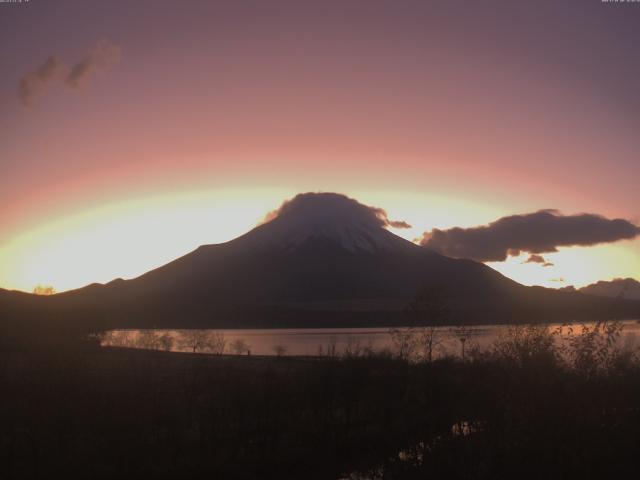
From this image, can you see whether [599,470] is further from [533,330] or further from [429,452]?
[533,330]

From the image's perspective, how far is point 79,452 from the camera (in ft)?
60.3

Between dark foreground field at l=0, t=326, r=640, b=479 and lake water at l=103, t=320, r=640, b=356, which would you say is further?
lake water at l=103, t=320, r=640, b=356

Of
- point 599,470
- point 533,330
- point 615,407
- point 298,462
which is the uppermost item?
point 533,330

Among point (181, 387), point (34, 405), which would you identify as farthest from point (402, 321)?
point (34, 405)

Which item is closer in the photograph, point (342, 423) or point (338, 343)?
point (342, 423)

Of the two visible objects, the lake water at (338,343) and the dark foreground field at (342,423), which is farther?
the lake water at (338,343)

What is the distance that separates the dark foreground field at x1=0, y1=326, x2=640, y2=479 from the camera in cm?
1455

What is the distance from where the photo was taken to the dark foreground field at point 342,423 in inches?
573

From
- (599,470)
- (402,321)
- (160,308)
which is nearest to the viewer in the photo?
(599,470)

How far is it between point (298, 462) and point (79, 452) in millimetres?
7021

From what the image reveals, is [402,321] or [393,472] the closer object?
A: [393,472]

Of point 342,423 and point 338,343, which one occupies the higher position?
point 342,423

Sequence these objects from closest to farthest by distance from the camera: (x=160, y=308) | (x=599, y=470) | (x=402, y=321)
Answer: (x=599, y=470), (x=402, y=321), (x=160, y=308)

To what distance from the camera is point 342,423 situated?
85.9ft
